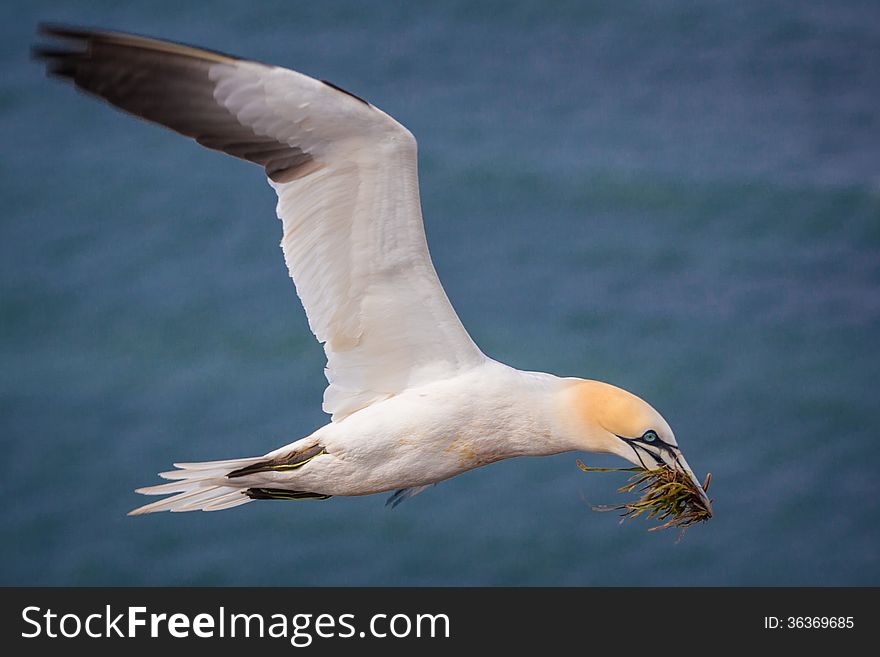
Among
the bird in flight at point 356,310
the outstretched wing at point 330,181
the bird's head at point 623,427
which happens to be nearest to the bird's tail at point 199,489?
the bird in flight at point 356,310

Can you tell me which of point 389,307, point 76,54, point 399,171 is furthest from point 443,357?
point 76,54

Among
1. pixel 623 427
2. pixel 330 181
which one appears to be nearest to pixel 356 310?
pixel 330 181

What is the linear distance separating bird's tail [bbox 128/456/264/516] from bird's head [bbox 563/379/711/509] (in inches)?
40.0

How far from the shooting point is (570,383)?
4.68 meters

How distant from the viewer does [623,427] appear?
4566 mm

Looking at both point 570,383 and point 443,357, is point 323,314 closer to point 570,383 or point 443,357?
point 443,357

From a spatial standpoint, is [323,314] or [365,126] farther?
[323,314]

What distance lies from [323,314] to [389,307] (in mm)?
201

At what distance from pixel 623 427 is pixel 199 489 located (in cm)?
129

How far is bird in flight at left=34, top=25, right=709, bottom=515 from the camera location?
450 centimetres

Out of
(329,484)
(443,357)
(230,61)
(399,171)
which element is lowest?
(329,484)

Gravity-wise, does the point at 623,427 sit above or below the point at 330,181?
below

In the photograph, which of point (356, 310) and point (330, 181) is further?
point (356, 310)

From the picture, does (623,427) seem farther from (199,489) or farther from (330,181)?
(199,489)
